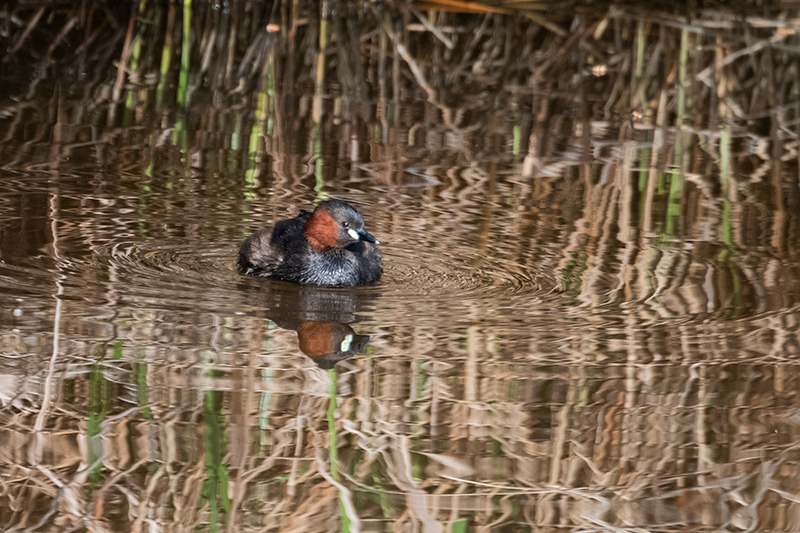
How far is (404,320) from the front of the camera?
4.97 m

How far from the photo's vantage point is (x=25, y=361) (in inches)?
171

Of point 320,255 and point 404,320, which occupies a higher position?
point 320,255

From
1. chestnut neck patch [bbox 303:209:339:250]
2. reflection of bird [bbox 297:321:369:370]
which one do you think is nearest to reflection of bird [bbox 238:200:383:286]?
chestnut neck patch [bbox 303:209:339:250]

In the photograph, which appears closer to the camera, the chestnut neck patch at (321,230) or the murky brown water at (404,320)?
the murky brown water at (404,320)

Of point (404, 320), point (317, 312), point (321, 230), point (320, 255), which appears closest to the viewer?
point (404, 320)

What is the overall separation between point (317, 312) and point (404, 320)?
404mm

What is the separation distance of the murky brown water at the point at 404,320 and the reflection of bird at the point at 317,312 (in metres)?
0.02

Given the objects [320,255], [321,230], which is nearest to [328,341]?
[320,255]

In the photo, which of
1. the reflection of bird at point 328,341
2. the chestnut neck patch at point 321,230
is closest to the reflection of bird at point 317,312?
the reflection of bird at point 328,341

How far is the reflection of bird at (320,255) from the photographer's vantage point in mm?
5574

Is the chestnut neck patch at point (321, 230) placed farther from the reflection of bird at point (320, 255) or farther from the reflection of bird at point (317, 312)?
the reflection of bird at point (317, 312)

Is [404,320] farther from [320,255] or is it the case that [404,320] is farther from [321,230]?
[321,230]

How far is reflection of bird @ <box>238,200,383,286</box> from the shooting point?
557cm

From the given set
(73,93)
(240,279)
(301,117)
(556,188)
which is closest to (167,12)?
(73,93)
